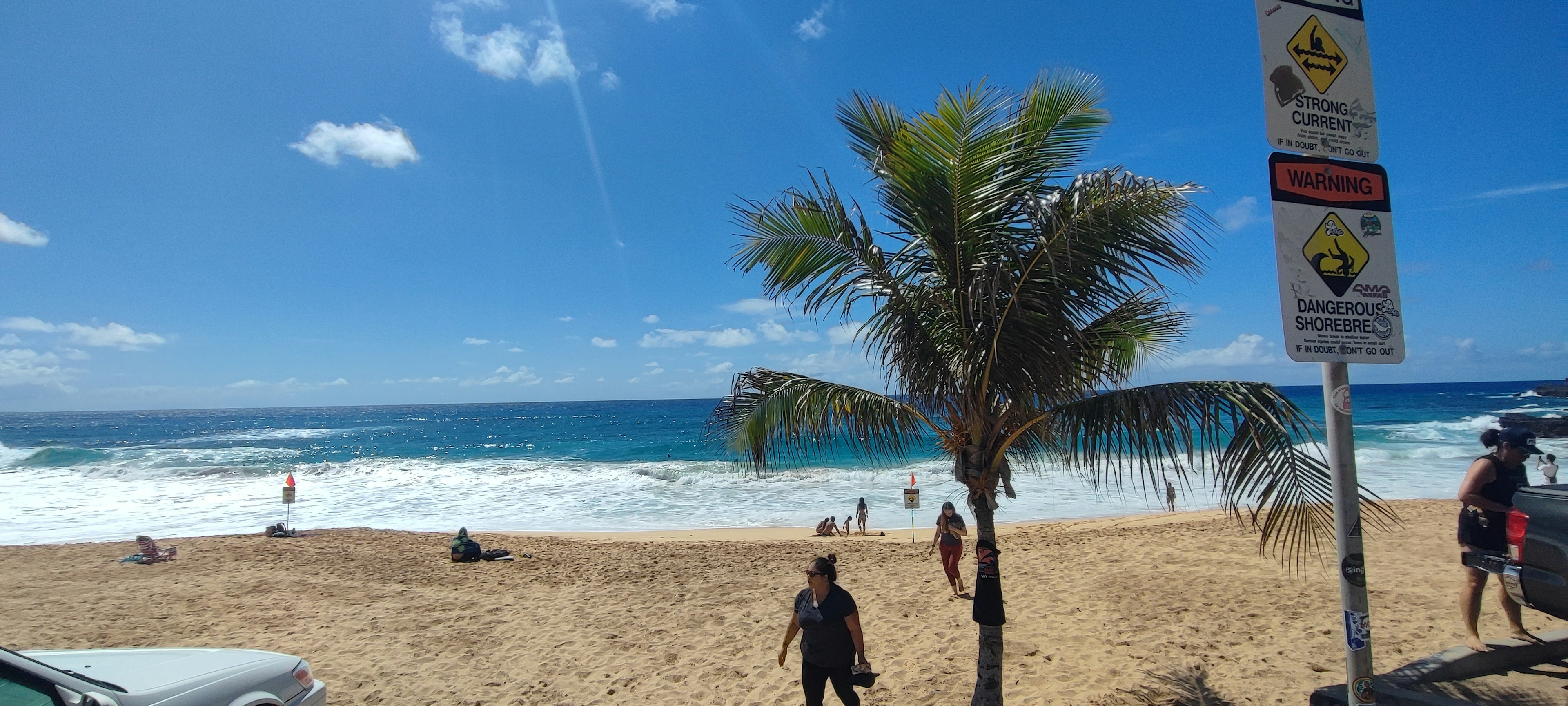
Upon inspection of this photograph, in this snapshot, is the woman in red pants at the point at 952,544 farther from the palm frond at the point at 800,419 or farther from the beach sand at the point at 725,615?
the palm frond at the point at 800,419

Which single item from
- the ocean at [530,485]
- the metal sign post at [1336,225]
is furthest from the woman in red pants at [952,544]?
the metal sign post at [1336,225]

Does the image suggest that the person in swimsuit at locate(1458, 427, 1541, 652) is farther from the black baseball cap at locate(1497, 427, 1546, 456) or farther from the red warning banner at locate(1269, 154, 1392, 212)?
the red warning banner at locate(1269, 154, 1392, 212)

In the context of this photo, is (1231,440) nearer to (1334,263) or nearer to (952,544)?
(1334,263)

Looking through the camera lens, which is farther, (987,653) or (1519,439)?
(1519,439)

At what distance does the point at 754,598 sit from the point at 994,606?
569cm

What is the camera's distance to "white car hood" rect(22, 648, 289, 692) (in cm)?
375

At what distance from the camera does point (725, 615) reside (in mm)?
8711

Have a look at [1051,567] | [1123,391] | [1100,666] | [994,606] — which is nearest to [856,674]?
[994,606]

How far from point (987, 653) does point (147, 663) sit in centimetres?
494

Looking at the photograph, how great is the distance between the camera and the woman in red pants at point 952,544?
9.09m

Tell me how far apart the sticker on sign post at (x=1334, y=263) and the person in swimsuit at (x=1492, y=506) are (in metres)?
3.70

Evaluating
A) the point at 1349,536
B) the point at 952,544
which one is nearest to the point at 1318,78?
the point at 1349,536

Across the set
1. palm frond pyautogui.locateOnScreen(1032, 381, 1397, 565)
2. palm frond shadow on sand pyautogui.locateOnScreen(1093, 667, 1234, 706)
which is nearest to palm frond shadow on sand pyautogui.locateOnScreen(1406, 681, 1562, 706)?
palm frond shadow on sand pyautogui.locateOnScreen(1093, 667, 1234, 706)

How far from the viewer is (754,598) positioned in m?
9.52
